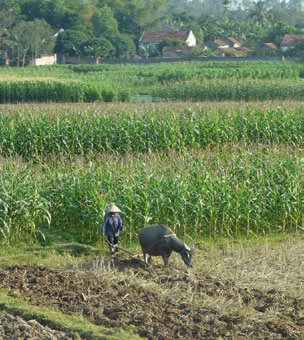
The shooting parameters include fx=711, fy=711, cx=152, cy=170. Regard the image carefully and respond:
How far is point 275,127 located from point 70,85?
16688mm

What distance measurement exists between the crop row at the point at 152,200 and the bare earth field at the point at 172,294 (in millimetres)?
1130

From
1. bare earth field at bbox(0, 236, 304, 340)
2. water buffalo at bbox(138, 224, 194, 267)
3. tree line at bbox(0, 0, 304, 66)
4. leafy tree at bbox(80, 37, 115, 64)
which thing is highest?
tree line at bbox(0, 0, 304, 66)

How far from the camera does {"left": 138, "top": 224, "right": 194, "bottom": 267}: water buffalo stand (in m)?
12.1

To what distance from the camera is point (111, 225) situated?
12648 mm

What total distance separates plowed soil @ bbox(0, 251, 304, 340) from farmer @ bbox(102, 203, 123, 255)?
0.46m

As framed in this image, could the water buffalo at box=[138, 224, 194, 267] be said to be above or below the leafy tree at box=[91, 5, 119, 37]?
below

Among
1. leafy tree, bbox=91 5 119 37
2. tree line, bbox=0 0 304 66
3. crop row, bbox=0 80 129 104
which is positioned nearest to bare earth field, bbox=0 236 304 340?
crop row, bbox=0 80 129 104

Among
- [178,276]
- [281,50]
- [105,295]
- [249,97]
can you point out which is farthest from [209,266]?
[281,50]

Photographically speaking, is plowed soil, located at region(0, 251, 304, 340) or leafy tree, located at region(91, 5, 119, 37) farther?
leafy tree, located at region(91, 5, 119, 37)

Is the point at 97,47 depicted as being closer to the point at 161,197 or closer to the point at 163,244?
the point at 161,197

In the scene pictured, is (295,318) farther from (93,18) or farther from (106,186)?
(93,18)

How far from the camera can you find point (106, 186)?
14.8 metres

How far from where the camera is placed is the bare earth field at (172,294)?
9.69 metres

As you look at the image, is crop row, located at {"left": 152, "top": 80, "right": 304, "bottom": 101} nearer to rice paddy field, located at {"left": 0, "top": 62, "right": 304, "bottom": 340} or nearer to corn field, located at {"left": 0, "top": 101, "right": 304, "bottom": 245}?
rice paddy field, located at {"left": 0, "top": 62, "right": 304, "bottom": 340}
